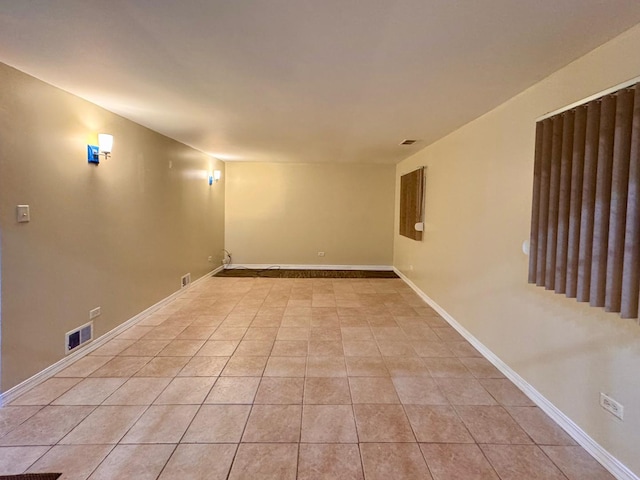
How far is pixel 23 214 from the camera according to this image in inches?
95.6

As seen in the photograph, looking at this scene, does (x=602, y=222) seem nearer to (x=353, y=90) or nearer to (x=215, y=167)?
(x=353, y=90)

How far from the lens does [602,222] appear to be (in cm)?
181

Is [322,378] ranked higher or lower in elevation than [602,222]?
lower

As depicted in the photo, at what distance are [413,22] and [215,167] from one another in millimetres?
5558

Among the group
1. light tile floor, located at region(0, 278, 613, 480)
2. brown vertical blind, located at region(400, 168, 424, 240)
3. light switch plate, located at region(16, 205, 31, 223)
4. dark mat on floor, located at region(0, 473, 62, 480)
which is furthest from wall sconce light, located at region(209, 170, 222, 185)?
dark mat on floor, located at region(0, 473, 62, 480)

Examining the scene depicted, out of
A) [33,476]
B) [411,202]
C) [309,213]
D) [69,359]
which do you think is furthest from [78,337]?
[309,213]

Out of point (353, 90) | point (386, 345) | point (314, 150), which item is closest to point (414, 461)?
point (386, 345)

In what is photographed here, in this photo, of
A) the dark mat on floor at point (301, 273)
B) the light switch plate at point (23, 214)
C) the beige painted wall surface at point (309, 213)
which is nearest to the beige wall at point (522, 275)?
the dark mat on floor at point (301, 273)

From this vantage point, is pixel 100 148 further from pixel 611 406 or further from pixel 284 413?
pixel 611 406

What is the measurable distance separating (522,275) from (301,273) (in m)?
4.79

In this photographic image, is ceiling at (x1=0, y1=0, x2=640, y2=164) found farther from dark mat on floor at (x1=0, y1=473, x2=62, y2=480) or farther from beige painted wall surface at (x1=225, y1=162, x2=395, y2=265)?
beige painted wall surface at (x1=225, y1=162, x2=395, y2=265)

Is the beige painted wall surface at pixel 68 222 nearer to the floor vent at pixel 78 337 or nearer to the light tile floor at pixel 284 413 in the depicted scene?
the floor vent at pixel 78 337

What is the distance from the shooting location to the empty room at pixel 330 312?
1.75 m

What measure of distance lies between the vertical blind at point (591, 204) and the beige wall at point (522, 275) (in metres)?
0.15
